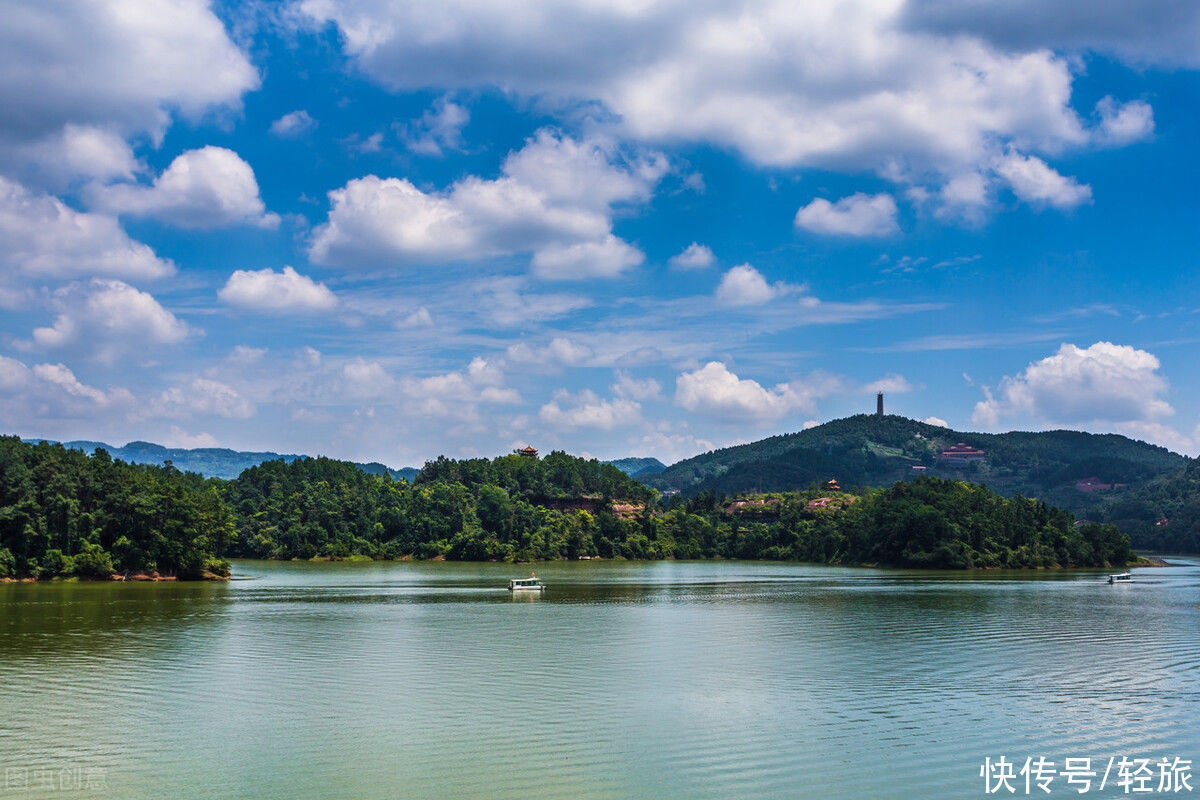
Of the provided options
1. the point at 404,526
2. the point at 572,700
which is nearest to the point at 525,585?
the point at 572,700

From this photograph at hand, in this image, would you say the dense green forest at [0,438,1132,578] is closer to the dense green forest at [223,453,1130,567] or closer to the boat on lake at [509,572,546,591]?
the dense green forest at [223,453,1130,567]

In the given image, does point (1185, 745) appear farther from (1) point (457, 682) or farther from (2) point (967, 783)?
(1) point (457, 682)

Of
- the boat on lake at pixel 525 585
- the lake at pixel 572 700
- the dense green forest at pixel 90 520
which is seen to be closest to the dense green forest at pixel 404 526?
the dense green forest at pixel 90 520

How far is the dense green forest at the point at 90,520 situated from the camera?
78438 mm

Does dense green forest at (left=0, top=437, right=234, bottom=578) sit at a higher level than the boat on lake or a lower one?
higher

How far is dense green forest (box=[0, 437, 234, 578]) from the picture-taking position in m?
78.4

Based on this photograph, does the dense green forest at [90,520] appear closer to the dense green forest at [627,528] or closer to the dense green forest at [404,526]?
the dense green forest at [404,526]

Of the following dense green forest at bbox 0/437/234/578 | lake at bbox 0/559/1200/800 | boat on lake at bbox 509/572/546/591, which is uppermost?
dense green forest at bbox 0/437/234/578

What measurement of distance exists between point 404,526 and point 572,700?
14609 centimetres

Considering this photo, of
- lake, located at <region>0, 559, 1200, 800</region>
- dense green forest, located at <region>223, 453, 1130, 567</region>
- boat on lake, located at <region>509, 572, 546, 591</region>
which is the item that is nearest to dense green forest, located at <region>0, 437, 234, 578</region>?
lake, located at <region>0, 559, 1200, 800</region>

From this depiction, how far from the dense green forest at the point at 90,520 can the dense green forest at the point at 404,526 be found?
0.38ft

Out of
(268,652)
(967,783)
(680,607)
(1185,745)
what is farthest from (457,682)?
(680,607)

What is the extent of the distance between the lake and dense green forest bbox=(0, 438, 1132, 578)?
24.7m

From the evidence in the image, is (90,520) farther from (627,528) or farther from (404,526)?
(627,528)
